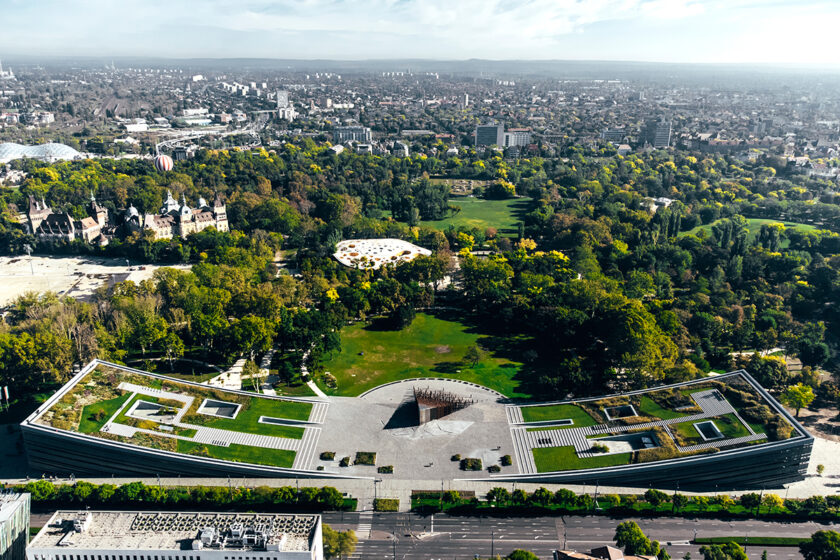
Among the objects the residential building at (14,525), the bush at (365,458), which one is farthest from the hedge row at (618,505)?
the residential building at (14,525)

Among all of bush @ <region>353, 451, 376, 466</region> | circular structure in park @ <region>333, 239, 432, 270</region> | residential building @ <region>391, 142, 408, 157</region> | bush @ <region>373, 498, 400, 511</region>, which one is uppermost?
residential building @ <region>391, 142, 408, 157</region>

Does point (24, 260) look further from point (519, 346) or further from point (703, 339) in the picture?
point (703, 339)

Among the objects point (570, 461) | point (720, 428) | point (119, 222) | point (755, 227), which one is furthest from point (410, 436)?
point (755, 227)

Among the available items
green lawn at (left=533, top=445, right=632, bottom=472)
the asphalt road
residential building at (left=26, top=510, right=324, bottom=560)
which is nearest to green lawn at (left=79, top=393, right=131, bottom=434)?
residential building at (left=26, top=510, right=324, bottom=560)

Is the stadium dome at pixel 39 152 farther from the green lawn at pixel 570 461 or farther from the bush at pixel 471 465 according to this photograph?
the green lawn at pixel 570 461

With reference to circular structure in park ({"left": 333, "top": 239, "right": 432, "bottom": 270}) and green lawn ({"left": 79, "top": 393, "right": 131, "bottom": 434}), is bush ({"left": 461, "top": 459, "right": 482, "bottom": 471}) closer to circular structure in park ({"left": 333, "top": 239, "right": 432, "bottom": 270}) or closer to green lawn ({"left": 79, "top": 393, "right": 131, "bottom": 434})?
green lawn ({"left": 79, "top": 393, "right": 131, "bottom": 434})

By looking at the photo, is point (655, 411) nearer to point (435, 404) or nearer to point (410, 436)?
point (435, 404)

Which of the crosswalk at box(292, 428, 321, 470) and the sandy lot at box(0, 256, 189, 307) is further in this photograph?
the sandy lot at box(0, 256, 189, 307)
